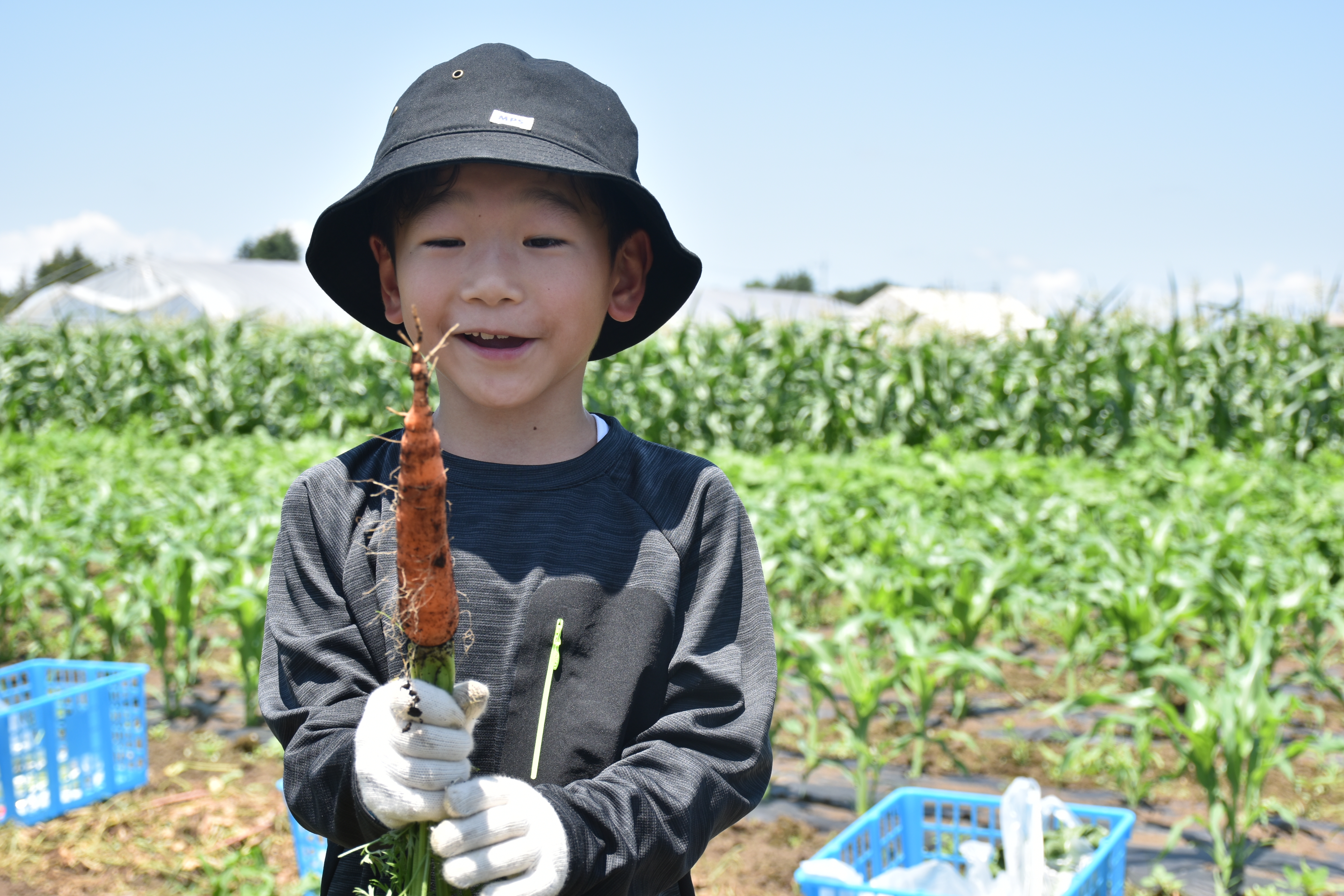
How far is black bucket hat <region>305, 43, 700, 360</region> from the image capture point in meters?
1.16

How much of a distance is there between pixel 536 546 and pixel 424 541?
26cm

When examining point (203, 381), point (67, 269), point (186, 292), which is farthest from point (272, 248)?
point (203, 381)

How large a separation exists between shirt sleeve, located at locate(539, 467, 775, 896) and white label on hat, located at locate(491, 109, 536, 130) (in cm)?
48

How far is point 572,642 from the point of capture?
1.20m

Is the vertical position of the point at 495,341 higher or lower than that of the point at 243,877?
higher

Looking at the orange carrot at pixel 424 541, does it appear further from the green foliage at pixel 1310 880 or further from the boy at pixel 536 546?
the green foliage at pixel 1310 880

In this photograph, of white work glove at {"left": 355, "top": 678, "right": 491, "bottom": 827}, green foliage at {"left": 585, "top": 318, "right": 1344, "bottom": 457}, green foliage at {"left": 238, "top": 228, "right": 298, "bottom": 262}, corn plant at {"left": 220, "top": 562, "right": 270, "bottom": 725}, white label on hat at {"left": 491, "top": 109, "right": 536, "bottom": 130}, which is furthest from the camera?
green foliage at {"left": 238, "top": 228, "right": 298, "bottom": 262}

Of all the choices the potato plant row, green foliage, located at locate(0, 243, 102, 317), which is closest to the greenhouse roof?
green foliage, located at locate(0, 243, 102, 317)

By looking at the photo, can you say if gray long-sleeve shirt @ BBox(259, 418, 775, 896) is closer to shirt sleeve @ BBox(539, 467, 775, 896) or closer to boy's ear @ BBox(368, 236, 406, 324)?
shirt sleeve @ BBox(539, 467, 775, 896)

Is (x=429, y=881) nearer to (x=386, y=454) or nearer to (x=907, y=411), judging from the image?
(x=386, y=454)

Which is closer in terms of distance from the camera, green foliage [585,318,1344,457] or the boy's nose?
the boy's nose

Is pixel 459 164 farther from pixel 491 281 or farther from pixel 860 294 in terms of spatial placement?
pixel 860 294

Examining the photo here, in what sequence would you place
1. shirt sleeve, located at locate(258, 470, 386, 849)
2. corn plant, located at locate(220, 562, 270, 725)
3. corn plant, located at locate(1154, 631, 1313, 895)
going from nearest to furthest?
1. shirt sleeve, located at locate(258, 470, 386, 849)
2. corn plant, located at locate(1154, 631, 1313, 895)
3. corn plant, located at locate(220, 562, 270, 725)

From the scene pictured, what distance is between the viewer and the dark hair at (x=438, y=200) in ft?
4.00
